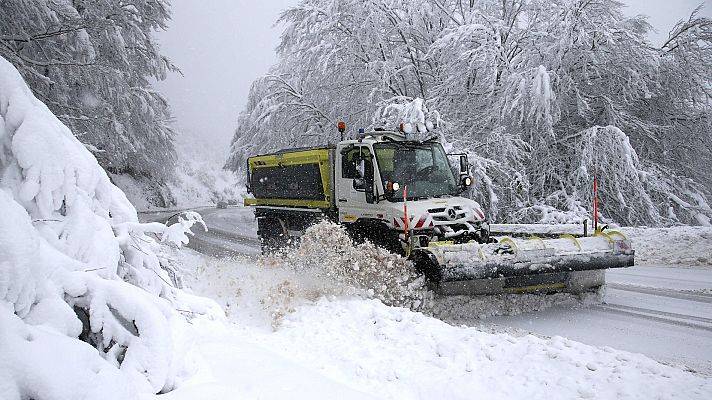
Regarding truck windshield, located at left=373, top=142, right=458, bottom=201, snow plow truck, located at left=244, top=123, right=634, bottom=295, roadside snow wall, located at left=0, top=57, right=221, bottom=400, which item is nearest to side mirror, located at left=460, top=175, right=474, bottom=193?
snow plow truck, located at left=244, top=123, right=634, bottom=295

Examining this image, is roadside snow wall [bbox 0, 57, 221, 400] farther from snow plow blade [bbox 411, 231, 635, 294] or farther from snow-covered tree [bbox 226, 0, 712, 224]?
snow-covered tree [bbox 226, 0, 712, 224]

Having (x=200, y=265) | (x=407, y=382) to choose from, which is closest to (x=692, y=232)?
(x=407, y=382)

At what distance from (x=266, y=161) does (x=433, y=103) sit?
6.70m

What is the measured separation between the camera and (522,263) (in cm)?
627

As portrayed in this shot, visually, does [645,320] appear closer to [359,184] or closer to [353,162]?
[359,184]

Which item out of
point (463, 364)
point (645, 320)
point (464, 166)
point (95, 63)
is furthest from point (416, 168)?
point (95, 63)

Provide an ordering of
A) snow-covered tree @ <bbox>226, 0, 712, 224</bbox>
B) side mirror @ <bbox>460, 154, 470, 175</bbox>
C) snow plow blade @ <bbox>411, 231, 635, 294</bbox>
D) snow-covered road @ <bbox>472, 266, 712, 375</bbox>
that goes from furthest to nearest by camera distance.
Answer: snow-covered tree @ <bbox>226, 0, 712, 224</bbox> < side mirror @ <bbox>460, 154, 470, 175</bbox> < snow plow blade @ <bbox>411, 231, 635, 294</bbox> < snow-covered road @ <bbox>472, 266, 712, 375</bbox>

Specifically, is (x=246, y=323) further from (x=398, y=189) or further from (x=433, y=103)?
(x=433, y=103)

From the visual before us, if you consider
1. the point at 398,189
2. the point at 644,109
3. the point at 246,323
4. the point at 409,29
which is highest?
the point at 409,29

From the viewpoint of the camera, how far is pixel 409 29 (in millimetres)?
17125

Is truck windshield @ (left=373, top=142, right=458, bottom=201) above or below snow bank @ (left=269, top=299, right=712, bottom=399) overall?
above

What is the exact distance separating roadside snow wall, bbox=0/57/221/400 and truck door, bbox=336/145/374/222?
4774 millimetres

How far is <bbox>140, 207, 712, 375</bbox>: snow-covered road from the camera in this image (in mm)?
5039

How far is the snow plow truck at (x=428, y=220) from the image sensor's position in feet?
20.4
